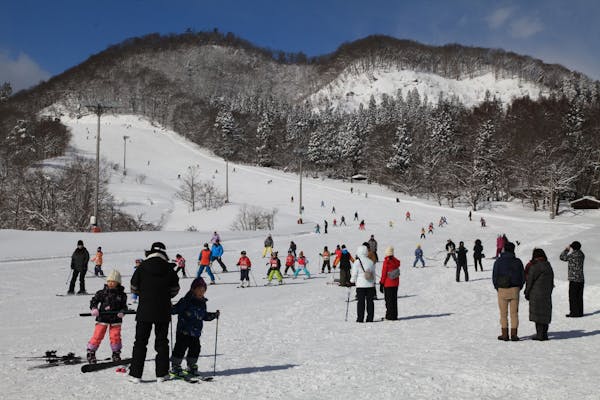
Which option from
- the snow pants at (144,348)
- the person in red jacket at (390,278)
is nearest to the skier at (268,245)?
the person in red jacket at (390,278)

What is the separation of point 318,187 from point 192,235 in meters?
42.5

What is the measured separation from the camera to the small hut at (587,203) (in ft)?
225

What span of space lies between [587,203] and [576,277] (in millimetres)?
67780

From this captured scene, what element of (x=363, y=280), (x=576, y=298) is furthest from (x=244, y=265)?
(x=576, y=298)

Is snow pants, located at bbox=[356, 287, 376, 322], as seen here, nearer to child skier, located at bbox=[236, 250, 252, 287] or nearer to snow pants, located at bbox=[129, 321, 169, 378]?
snow pants, located at bbox=[129, 321, 169, 378]

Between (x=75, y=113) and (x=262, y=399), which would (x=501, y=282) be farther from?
(x=75, y=113)

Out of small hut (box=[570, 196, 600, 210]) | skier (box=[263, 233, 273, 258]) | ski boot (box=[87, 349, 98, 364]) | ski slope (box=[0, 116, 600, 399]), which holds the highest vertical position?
small hut (box=[570, 196, 600, 210])

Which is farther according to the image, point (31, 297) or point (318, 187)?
point (318, 187)

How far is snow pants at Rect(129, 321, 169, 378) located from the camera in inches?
226

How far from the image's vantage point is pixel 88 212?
159 ft

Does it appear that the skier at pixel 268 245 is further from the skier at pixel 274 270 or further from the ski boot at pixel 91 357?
the ski boot at pixel 91 357

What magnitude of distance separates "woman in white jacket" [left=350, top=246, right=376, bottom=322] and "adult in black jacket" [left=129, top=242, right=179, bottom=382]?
5.31 metres

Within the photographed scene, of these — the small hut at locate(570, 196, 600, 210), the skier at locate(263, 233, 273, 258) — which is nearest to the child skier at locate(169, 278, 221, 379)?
the skier at locate(263, 233, 273, 258)

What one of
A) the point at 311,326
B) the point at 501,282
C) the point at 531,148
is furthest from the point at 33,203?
the point at 531,148
